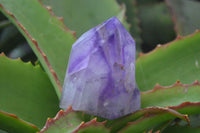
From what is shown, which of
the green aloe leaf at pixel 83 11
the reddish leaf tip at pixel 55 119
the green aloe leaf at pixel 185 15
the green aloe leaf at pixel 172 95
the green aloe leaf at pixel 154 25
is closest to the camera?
the reddish leaf tip at pixel 55 119

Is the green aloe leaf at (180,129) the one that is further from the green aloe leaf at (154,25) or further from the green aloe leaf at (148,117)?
the green aloe leaf at (154,25)

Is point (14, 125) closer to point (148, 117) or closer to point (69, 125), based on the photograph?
point (69, 125)

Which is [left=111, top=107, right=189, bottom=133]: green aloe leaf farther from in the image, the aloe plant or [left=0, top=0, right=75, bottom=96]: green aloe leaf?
[left=0, top=0, right=75, bottom=96]: green aloe leaf

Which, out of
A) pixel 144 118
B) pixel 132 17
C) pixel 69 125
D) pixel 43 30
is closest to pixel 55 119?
pixel 69 125

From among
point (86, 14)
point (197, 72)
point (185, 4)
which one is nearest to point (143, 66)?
point (197, 72)

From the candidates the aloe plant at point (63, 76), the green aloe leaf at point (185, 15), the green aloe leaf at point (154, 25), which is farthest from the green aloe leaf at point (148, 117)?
the green aloe leaf at point (154, 25)

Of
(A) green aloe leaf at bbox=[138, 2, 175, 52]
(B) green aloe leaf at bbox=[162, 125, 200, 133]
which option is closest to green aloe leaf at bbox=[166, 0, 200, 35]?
(A) green aloe leaf at bbox=[138, 2, 175, 52]
